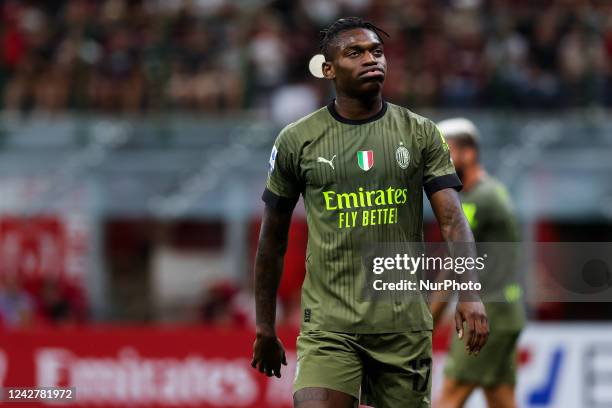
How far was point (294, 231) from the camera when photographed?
51.1ft

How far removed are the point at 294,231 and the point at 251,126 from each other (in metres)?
1.42

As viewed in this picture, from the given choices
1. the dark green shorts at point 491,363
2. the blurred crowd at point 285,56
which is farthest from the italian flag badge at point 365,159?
the blurred crowd at point 285,56

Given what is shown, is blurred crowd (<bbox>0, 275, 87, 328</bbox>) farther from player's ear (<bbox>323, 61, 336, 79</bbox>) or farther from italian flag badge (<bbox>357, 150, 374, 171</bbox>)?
italian flag badge (<bbox>357, 150, 374, 171</bbox>)

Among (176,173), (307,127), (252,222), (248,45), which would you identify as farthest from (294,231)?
(307,127)

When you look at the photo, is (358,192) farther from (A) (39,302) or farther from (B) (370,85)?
(A) (39,302)

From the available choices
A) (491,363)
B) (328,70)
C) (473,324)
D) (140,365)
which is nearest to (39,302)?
(140,365)

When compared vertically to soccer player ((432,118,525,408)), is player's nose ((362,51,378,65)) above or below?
above

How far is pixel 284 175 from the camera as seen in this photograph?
18.9 feet

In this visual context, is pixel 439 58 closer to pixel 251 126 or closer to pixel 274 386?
pixel 251 126

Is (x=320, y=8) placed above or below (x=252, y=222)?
above

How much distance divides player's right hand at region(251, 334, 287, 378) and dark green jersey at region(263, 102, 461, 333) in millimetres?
193

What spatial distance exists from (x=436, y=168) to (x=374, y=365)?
0.92m

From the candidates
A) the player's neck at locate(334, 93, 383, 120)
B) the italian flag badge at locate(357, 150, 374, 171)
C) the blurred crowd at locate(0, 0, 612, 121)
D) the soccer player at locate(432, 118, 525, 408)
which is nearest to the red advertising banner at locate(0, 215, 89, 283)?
the blurred crowd at locate(0, 0, 612, 121)

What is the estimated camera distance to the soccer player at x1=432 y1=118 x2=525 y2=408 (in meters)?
7.93
